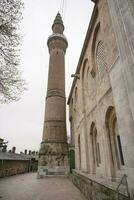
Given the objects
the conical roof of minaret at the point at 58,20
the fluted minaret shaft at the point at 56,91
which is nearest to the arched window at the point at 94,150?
the fluted minaret shaft at the point at 56,91

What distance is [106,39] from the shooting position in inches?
246

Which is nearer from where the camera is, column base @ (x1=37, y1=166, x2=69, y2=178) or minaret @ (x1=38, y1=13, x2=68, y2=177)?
column base @ (x1=37, y1=166, x2=69, y2=178)

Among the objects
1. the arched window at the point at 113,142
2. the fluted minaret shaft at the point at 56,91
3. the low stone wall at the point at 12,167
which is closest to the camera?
the arched window at the point at 113,142

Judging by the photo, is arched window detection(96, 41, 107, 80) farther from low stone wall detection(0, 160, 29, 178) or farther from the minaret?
low stone wall detection(0, 160, 29, 178)

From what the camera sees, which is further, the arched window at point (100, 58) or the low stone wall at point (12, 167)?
the low stone wall at point (12, 167)

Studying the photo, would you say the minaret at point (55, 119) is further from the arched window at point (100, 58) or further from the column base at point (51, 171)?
the arched window at point (100, 58)

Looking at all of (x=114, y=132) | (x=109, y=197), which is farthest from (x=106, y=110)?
(x=109, y=197)

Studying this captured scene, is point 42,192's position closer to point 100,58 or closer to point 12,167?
point 100,58

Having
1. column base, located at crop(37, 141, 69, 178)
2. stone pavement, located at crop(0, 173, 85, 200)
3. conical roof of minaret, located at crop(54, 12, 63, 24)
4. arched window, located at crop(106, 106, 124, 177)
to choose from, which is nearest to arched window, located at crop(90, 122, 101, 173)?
stone pavement, located at crop(0, 173, 85, 200)

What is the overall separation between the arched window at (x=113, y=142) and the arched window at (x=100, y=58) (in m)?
2.40

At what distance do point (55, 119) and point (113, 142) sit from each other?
1404 centimetres

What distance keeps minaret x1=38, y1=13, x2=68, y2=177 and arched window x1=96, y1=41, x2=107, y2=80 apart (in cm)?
1302

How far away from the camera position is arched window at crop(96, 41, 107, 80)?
27.5ft

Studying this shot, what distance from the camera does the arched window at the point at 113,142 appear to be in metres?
6.67
